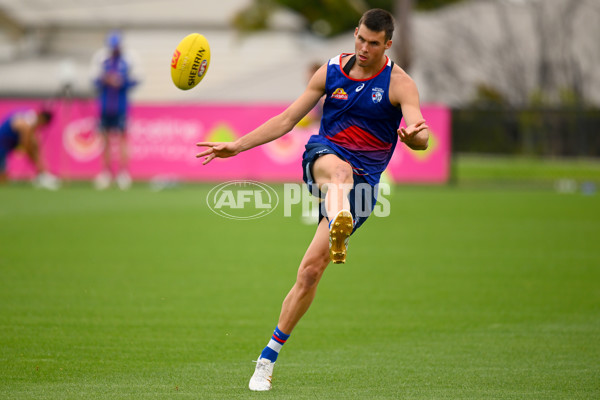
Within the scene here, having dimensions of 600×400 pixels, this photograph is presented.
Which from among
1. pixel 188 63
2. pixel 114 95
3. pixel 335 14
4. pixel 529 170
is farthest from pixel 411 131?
pixel 335 14

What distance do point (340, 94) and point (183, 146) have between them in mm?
16896

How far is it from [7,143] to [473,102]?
19452mm

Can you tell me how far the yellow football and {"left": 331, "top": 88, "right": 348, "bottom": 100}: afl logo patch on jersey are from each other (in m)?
1.23

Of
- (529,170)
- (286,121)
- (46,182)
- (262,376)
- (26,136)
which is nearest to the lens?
(262,376)

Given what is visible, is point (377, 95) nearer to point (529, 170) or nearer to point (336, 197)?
point (336, 197)

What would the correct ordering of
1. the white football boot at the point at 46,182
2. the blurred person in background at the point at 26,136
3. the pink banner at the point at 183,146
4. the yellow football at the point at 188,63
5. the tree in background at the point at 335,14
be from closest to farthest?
the yellow football at the point at 188,63, the blurred person in background at the point at 26,136, the white football boot at the point at 46,182, the pink banner at the point at 183,146, the tree in background at the point at 335,14

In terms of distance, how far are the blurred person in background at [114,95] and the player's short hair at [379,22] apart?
15.7 m

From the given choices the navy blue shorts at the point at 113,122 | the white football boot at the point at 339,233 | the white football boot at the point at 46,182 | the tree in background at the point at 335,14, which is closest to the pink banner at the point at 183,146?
the white football boot at the point at 46,182

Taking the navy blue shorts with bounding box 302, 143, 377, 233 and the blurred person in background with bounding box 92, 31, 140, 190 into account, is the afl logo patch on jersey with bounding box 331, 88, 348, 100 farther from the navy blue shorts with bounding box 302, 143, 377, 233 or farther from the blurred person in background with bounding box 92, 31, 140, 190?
the blurred person in background with bounding box 92, 31, 140, 190

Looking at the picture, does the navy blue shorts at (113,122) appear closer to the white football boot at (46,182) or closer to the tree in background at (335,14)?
the white football boot at (46,182)

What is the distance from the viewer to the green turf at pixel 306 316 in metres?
5.76

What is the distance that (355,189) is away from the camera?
19.4 ft

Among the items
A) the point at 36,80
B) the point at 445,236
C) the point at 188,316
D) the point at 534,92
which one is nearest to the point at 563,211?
the point at 445,236

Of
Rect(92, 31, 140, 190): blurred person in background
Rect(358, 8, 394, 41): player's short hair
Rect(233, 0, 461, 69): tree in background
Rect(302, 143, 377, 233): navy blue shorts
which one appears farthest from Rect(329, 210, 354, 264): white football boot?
Rect(233, 0, 461, 69): tree in background
